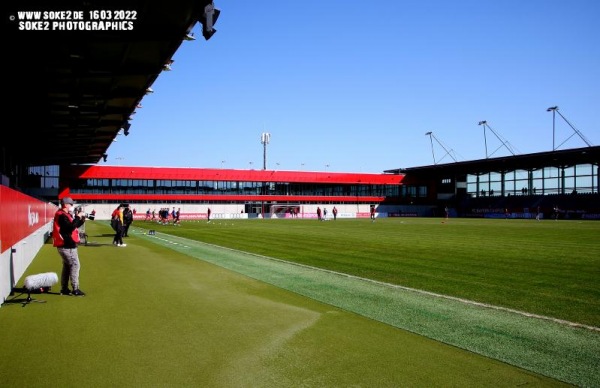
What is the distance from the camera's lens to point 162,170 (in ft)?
280

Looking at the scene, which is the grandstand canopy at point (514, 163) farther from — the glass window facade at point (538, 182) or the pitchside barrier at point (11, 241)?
the pitchside barrier at point (11, 241)

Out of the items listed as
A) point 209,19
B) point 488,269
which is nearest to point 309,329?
point 209,19

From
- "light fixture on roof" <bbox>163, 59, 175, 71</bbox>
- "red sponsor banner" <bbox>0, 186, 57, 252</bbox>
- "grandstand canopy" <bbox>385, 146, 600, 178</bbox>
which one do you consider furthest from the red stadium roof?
"red sponsor banner" <bbox>0, 186, 57, 252</bbox>

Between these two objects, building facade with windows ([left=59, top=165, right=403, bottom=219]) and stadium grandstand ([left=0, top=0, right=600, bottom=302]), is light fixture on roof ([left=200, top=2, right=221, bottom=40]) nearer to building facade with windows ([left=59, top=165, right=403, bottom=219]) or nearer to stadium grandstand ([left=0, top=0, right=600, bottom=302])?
stadium grandstand ([left=0, top=0, right=600, bottom=302])

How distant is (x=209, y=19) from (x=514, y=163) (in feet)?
271

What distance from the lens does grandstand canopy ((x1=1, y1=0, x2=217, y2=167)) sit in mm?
12188

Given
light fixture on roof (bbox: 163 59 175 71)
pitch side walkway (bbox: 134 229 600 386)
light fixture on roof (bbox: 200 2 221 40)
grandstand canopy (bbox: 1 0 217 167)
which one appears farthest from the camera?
light fixture on roof (bbox: 163 59 175 71)

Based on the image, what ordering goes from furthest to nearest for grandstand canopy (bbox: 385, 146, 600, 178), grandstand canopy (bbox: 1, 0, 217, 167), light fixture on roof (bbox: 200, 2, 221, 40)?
grandstand canopy (bbox: 385, 146, 600, 178) → grandstand canopy (bbox: 1, 0, 217, 167) → light fixture on roof (bbox: 200, 2, 221, 40)

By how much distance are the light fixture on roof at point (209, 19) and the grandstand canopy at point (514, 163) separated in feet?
235

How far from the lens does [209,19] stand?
36.3 feet

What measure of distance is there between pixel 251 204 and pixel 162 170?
1759cm

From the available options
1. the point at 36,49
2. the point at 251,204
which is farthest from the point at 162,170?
the point at 36,49

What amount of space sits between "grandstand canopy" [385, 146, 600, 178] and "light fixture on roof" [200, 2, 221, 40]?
71.6 metres

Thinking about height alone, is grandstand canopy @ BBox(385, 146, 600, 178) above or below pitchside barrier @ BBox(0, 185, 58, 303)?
above
